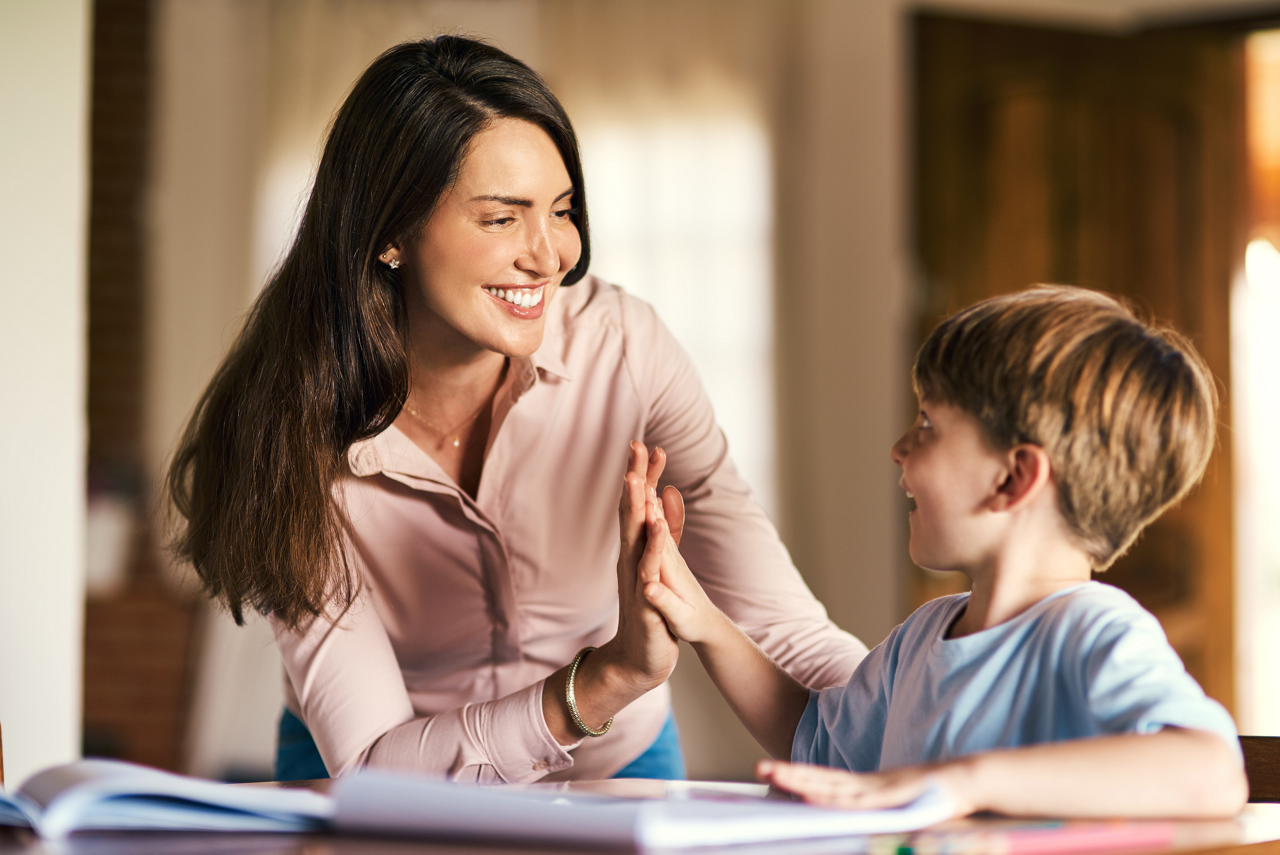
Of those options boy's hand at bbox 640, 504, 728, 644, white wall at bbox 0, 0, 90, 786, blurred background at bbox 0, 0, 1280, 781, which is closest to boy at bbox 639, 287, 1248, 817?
boy's hand at bbox 640, 504, 728, 644

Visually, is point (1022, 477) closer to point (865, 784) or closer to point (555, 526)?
point (865, 784)

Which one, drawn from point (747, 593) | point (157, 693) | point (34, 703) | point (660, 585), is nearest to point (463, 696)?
point (747, 593)

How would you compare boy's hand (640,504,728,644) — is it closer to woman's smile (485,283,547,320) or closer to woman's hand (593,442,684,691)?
woman's hand (593,442,684,691)

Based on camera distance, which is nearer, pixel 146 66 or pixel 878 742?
pixel 878 742

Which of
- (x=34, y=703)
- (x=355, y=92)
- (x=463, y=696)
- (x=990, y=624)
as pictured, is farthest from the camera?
(x=34, y=703)

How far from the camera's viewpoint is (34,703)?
1.66 metres

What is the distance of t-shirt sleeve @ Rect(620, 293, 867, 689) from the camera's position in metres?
1.17

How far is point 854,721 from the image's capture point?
80 centimetres

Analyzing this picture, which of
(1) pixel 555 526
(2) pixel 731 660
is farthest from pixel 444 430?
(2) pixel 731 660

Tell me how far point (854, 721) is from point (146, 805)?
46 cm

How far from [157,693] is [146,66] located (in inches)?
73.7

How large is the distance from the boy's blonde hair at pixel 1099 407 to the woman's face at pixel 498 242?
48 centimetres

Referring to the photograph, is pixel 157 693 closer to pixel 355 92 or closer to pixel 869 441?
pixel 869 441

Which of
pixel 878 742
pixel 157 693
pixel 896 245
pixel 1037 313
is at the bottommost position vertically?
pixel 157 693
